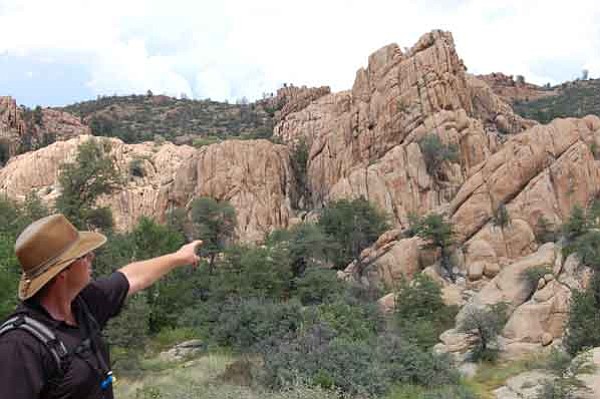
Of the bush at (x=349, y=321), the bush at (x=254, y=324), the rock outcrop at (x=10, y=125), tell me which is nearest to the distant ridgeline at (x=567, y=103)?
the bush at (x=349, y=321)

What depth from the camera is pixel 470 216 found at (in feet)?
105

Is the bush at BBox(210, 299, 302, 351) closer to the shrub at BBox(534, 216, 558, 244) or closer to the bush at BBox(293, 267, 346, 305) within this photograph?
the bush at BBox(293, 267, 346, 305)

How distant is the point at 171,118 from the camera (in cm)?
7756

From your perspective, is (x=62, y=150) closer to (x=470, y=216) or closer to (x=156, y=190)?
(x=156, y=190)

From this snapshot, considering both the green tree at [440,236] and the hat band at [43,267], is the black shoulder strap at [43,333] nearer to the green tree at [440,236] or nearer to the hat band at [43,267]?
the hat band at [43,267]

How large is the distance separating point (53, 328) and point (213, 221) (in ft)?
112

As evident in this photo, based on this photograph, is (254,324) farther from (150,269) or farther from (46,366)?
(46,366)

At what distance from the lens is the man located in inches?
81.7

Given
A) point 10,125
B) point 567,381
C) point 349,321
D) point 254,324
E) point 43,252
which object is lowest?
point 567,381

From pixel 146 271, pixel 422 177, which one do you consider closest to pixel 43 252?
pixel 146 271

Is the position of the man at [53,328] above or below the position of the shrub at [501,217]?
above

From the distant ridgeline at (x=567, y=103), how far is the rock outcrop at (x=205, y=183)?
2524cm

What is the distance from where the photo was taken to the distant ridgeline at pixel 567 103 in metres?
58.3

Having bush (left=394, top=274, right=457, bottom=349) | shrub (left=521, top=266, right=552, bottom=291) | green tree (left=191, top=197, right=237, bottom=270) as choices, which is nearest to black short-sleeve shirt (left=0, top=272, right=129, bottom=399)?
bush (left=394, top=274, right=457, bottom=349)
